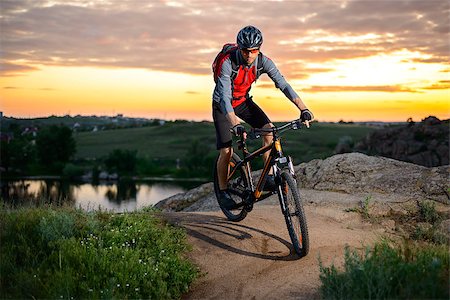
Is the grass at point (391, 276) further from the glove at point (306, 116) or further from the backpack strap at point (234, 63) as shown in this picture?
the backpack strap at point (234, 63)

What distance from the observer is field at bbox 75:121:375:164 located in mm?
75000

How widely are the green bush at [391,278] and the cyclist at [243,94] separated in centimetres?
227

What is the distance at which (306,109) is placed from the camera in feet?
26.9

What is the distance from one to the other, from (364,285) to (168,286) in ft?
8.63

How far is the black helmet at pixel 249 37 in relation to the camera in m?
7.95

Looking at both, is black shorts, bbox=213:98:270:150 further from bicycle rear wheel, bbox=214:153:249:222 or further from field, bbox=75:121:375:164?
field, bbox=75:121:375:164

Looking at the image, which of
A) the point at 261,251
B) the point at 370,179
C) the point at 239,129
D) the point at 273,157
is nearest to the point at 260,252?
the point at 261,251

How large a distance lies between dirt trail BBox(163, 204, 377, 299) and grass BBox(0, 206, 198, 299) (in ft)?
1.13

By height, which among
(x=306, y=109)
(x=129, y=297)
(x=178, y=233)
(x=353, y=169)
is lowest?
(x=129, y=297)

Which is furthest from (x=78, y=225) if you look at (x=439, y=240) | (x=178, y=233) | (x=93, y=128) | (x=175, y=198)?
(x=93, y=128)

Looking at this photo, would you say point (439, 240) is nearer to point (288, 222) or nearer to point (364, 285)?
point (288, 222)

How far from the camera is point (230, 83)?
27.5 ft

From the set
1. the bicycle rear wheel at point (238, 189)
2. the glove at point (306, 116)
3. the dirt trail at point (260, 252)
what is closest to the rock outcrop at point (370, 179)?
the dirt trail at point (260, 252)

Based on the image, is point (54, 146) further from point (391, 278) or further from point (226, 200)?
point (391, 278)
